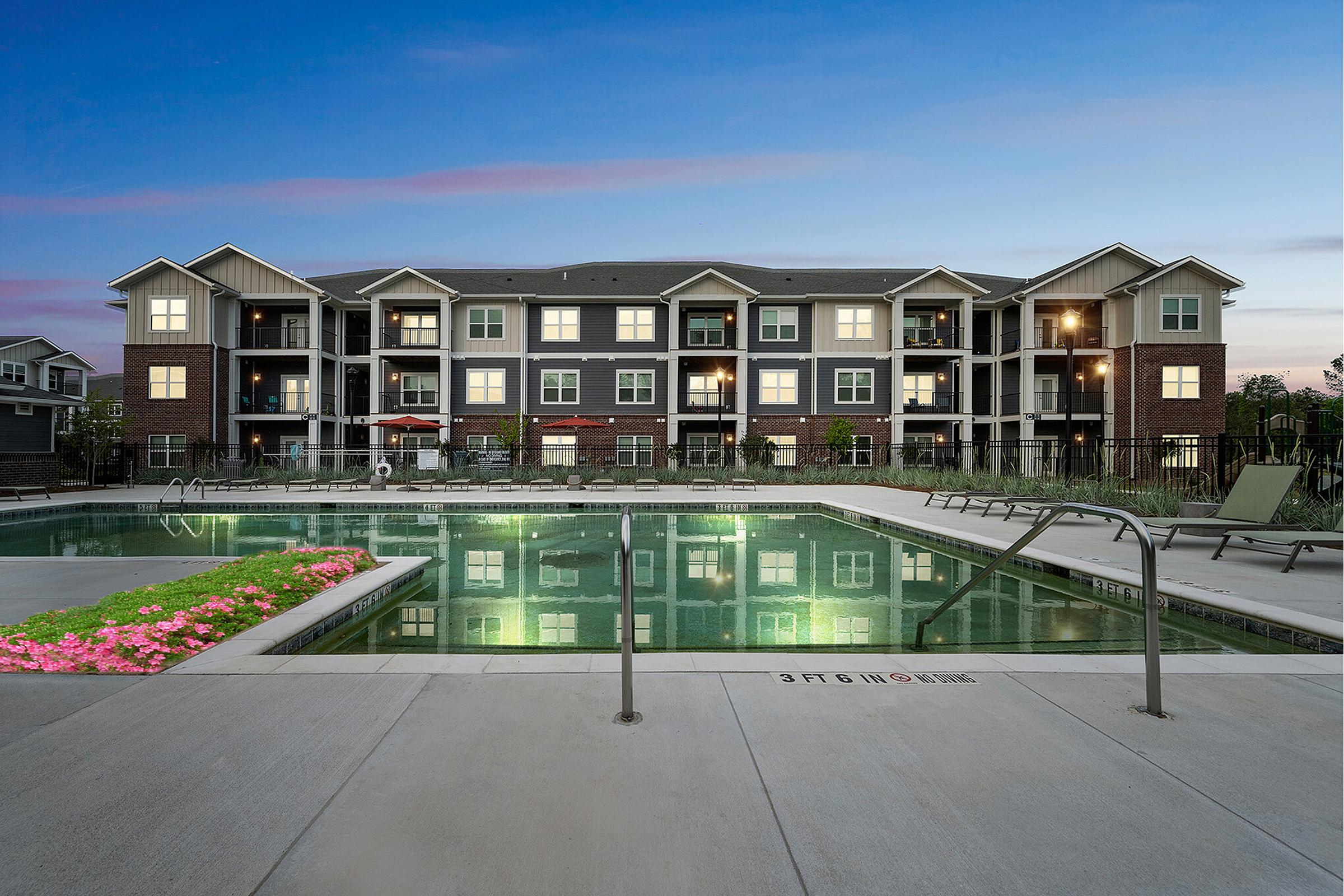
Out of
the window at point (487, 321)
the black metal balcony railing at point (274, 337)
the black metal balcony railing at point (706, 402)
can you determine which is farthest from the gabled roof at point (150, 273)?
the black metal balcony railing at point (706, 402)

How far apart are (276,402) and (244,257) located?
23.0ft

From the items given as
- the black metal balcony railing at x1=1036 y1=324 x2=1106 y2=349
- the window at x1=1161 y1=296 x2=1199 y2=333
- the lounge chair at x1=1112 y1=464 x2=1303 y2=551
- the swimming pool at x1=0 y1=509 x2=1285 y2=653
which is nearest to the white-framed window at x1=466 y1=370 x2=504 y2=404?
the swimming pool at x1=0 y1=509 x2=1285 y2=653

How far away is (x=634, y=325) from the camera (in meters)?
33.0

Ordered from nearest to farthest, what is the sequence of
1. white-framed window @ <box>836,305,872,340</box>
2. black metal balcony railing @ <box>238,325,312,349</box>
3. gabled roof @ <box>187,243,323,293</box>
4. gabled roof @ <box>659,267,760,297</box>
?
gabled roof @ <box>187,243,323,293</box>
gabled roof @ <box>659,267,760,297</box>
black metal balcony railing @ <box>238,325,312,349</box>
white-framed window @ <box>836,305,872,340</box>

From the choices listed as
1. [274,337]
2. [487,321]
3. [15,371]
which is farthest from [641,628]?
[15,371]

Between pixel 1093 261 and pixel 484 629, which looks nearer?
pixel 484 629

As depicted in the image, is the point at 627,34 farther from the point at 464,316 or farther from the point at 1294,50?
the point at 1294,50

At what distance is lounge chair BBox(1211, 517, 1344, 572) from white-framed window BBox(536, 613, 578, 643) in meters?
8.11

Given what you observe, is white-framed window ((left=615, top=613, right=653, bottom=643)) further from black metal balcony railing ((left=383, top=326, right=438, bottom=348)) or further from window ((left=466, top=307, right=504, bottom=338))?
black metal balcony railing ((left=383, top=326, right=438, bottom=348))

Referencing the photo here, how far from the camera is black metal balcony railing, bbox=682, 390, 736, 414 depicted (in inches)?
1260

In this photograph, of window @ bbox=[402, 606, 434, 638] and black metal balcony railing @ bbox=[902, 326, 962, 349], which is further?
black metal balcony railing @ bbox=[902, 326, 962, 349]

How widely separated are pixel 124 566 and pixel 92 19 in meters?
→ 16.5

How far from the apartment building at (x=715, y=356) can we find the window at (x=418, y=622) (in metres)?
24.2

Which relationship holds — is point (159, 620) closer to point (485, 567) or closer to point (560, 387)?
point (485, 567)
